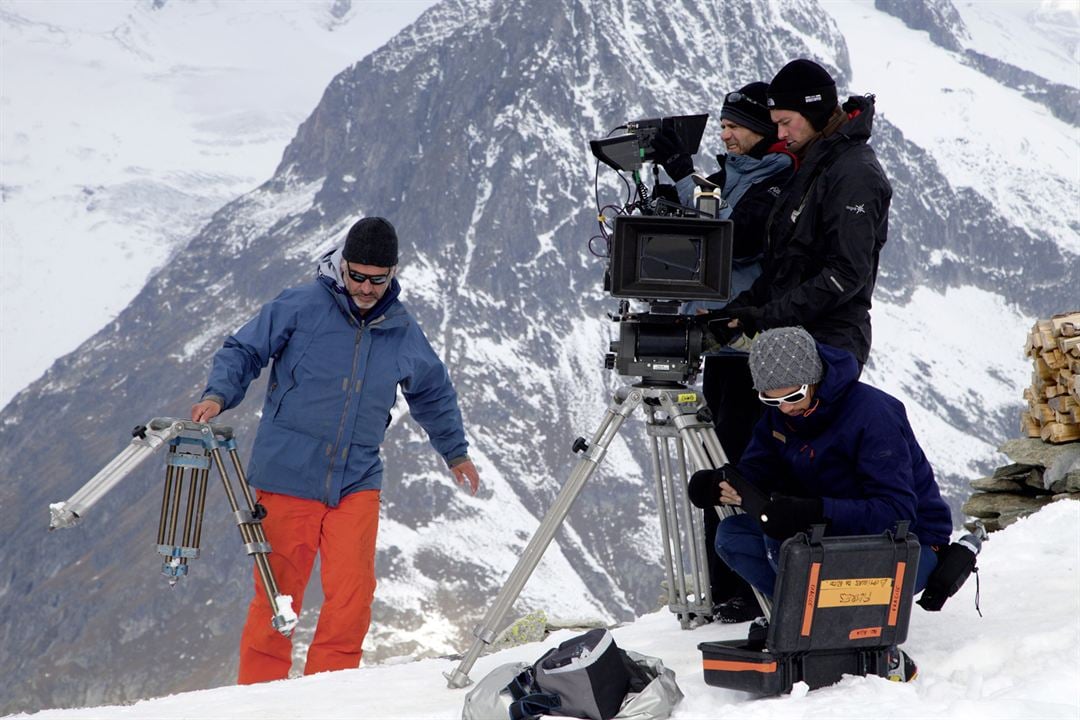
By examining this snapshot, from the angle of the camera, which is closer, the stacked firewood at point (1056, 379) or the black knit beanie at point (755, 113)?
the black knit beanie at point (755, 113)

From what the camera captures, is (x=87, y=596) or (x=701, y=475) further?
(x=87, y=596)

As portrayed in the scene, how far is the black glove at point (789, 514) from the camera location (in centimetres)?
435

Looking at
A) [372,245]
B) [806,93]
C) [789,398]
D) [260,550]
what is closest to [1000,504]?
[806,93]

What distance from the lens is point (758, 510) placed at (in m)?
4.40

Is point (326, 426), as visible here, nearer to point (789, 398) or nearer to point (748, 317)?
point (748, 317)

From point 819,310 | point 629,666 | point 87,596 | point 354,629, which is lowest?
point 87,596

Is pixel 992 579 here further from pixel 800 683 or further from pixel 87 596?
pixel 87 596

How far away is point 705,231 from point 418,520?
18001 centimetres

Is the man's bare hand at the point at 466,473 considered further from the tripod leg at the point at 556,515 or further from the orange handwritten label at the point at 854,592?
the orange handwritten label at the point at 854,592

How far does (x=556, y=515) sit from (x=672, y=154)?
5.63 ft

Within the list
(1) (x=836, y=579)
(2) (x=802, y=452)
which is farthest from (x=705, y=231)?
(1) (x=836, y=579)

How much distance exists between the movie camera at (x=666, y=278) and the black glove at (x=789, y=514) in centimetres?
78

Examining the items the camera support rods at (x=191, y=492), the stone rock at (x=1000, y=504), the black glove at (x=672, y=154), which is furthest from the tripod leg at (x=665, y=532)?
the stone rock at (x=1000, y=504)

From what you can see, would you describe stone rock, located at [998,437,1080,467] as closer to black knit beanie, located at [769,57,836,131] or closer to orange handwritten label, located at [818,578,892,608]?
black knit beanie, located at [769,57,836,131]
